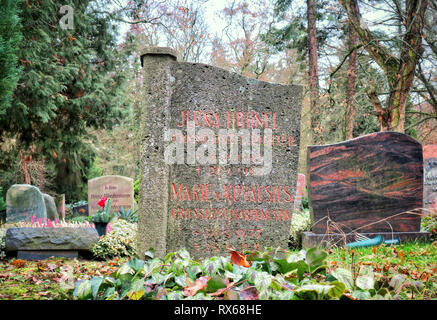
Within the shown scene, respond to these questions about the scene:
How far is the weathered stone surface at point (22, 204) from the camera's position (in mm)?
7318

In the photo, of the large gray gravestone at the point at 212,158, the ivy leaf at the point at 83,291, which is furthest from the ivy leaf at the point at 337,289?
the large gray gravestone at the point at 212,158

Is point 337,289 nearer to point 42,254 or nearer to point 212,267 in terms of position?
point 212,267

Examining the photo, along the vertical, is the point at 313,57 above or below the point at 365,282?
above

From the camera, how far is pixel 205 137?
12.2 feet

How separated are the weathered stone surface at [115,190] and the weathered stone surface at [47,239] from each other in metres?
4.13

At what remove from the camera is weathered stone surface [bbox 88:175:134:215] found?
31.6 feet

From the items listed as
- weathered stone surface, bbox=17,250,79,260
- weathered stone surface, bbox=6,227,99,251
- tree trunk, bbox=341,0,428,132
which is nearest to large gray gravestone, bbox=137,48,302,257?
weathered stone surface, bbox=6,227,99,251

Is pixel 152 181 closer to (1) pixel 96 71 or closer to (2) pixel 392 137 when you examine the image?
(2) pixel 392 137

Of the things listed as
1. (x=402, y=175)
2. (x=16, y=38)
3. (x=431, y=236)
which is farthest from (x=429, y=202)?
(x=16, y=38)

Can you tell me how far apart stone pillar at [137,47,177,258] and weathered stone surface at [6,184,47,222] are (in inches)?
205

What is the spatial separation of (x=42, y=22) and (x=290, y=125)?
678 cm

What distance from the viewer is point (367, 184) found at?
5.57 metres

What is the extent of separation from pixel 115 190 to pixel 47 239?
4.38 metres

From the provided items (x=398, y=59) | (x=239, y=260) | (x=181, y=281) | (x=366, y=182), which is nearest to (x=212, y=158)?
(x=239, y=260)
